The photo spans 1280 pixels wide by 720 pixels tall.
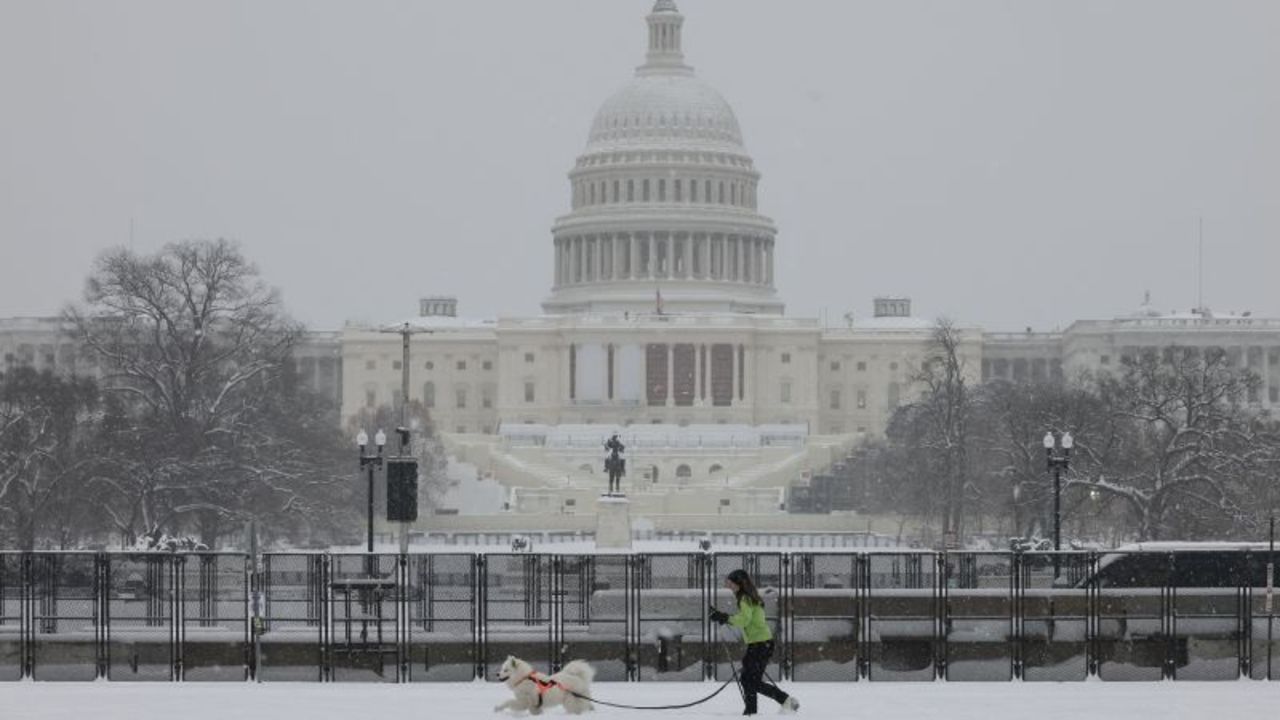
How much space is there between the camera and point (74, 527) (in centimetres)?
8569

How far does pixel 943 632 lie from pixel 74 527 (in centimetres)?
5102

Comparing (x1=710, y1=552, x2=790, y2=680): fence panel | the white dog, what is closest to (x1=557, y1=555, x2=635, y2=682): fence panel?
(x1=710, y1=552, x2=790, y2=680): fence panel

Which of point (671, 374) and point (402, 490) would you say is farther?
point (671, 374)

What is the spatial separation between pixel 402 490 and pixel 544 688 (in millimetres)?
13555

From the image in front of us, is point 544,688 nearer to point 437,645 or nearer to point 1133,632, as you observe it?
point 437,645

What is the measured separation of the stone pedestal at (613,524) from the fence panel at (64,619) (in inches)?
2219

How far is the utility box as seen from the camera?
4581 cm

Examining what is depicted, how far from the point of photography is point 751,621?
108ft

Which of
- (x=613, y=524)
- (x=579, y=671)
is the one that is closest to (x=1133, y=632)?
(x=579, y=671)

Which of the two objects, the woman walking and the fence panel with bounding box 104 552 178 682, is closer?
the woman walking

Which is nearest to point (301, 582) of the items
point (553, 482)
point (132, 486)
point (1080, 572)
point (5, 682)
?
point (5, 682)

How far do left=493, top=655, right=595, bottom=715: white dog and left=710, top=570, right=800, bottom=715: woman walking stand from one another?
154 centimetres

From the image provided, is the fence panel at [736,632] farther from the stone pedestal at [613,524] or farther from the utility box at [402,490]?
the stone pedestal at [613,524]

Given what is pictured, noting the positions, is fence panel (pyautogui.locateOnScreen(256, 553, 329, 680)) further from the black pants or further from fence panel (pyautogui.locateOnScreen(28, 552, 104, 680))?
the black pants
